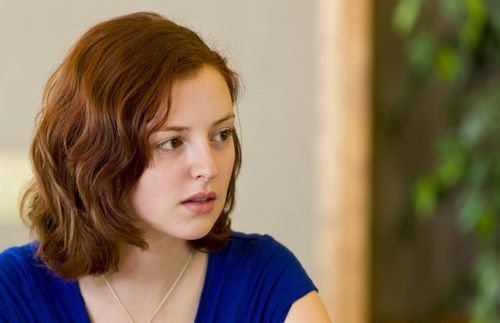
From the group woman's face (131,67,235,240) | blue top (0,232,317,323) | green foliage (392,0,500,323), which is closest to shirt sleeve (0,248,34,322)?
blue top (0,232,317,323)

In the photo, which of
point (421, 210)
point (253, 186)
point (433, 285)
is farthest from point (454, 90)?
point (253, 186)

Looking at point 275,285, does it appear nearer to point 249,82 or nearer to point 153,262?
point 153,262

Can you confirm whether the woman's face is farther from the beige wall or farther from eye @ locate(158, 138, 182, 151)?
the beige wall

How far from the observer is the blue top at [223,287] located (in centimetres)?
176

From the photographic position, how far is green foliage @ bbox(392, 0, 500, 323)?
3.50 metres

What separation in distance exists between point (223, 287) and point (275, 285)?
10 centimetres

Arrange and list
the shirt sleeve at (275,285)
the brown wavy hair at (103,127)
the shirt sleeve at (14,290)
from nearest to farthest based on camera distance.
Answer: the brown wavy hair at (103,127) < the shirt sleeve at (14,290) < the shirt sleeve at (275,285)

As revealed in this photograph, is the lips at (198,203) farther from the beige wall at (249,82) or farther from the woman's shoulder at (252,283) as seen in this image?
Result: the beige wall at (249,82)

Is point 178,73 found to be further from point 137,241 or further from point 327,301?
point 327,301

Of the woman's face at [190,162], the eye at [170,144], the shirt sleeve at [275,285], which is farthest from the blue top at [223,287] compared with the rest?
the eye at [170,144]

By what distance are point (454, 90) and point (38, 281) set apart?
110 inches

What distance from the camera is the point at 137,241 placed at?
171 centimetres

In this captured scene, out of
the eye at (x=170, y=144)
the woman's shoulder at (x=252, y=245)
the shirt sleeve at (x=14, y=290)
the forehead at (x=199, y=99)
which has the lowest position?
the shirt sleeve at (x=14, y=290)

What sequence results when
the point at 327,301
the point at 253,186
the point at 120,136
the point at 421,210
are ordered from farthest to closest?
the point at 421,210 < the point at 327,301 < the point at 253,186 < the point at 120,136
